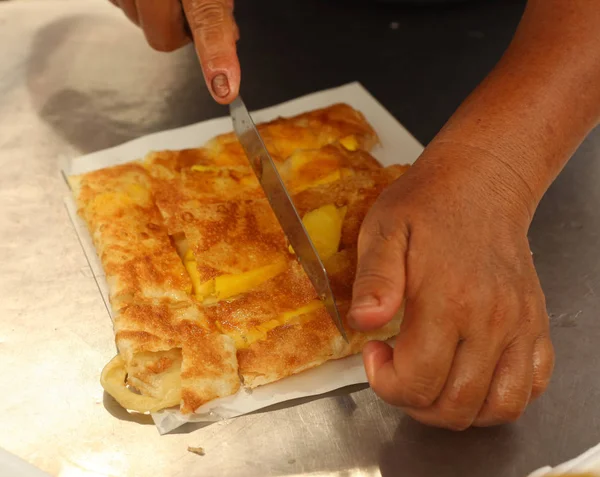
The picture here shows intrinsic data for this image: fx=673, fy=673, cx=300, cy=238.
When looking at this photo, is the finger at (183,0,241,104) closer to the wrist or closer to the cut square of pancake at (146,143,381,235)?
the cut square of pancake at (146,143,381,235)

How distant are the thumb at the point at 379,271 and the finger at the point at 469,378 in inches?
6.2

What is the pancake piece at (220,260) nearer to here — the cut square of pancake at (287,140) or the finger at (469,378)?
the cut square of pancake at (287,140)

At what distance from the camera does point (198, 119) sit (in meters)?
2.34

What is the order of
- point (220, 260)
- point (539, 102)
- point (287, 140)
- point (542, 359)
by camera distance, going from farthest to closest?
point (287, 140)
point (220, 260)
point (539, 102)
point (542, 359)

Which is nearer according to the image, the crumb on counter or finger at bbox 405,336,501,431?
finger at bbox 405,336,501,431

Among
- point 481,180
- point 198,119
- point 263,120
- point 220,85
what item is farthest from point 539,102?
point 198,119

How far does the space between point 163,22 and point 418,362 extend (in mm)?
1294

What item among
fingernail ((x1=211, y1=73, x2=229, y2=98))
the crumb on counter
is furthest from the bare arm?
fingernail ((x1=211, y1=73, x2=229, y2=98))

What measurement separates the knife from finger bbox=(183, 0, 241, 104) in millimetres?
90

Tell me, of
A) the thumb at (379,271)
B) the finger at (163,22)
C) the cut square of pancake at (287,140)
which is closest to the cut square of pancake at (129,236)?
the cut square of pancake at (287,140)

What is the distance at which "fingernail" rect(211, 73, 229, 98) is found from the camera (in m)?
1.69

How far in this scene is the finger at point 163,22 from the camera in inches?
75.7

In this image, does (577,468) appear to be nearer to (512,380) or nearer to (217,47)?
(512,380)

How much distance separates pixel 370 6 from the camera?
2877 mm
